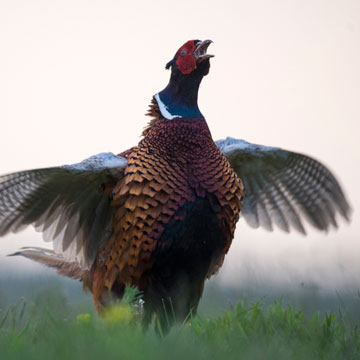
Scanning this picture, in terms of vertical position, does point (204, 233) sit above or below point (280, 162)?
below

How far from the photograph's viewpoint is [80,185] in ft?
12.9

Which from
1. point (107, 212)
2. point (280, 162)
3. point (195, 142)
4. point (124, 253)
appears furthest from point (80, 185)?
point (280, 162)

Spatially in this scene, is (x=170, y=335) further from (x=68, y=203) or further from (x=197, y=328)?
(x=68, y=203)

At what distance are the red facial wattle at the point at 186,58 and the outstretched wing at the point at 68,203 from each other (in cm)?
80

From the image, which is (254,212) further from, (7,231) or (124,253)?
(7,231)

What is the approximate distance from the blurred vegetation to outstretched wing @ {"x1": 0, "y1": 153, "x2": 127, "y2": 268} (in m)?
0.88

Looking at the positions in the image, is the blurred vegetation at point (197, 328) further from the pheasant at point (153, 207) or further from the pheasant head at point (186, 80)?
the pheasant head at point (186, 80)

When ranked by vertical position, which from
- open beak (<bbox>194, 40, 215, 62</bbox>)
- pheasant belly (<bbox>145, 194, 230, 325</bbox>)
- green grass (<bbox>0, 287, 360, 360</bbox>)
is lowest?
green grass (<bbox>0, 287, 360, 360</bbox>)

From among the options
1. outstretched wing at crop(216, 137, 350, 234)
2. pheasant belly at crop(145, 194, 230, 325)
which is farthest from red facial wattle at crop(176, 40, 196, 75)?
pheasant belly at crop(145, 194, 230, 325)

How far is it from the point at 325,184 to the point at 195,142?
1136 mm

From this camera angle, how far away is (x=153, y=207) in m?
3.75

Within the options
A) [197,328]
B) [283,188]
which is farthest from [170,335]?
[283,188]

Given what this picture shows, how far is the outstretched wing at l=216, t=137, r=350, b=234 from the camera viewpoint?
177 inches

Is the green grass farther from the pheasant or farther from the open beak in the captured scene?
the open beak
